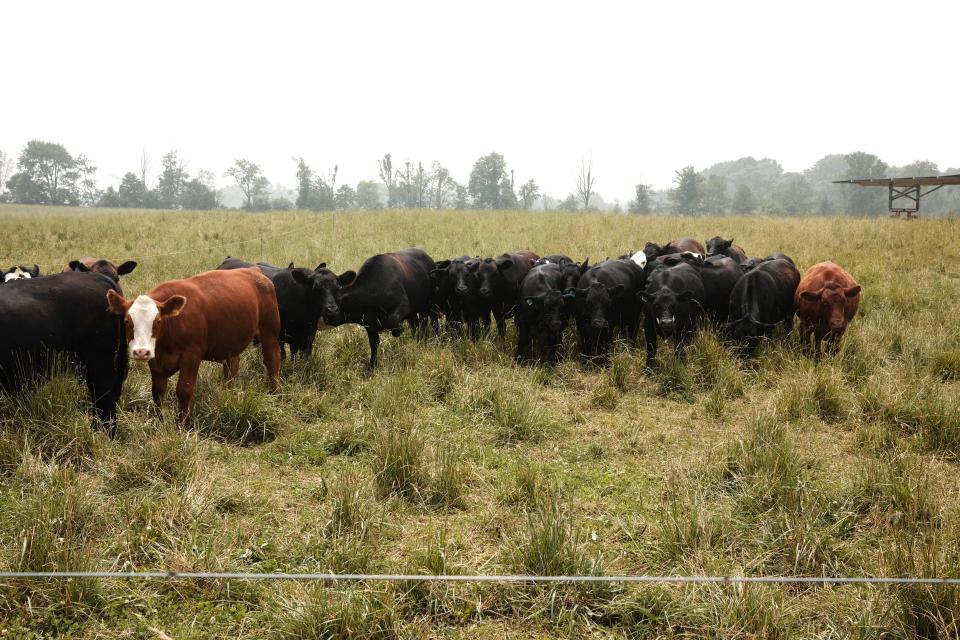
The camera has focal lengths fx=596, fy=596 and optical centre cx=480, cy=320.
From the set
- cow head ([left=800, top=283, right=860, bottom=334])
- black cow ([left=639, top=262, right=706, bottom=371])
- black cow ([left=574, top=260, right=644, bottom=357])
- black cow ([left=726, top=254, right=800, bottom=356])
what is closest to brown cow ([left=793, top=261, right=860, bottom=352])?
cow head ([left=800, top=283, right=860, bottom=334])

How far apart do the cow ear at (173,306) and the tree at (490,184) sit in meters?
97.1

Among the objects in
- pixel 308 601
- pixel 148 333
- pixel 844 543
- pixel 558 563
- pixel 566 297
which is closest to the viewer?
pixel 308 601

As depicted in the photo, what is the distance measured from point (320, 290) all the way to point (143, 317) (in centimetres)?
294

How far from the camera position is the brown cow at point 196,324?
5.36m

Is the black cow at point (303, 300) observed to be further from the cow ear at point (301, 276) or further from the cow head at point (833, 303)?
the cow head at point (833, 303)

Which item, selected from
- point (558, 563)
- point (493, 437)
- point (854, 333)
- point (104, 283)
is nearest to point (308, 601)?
point (558, 563)

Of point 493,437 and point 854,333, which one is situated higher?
point 854,333

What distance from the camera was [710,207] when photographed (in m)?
106

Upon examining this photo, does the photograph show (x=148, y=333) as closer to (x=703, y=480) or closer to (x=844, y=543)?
(x=703, y=480)

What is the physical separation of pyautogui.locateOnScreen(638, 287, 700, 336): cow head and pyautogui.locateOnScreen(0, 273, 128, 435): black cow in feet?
21.4

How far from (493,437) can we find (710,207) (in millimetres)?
109881

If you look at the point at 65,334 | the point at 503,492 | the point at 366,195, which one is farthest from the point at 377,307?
the point at 366,195

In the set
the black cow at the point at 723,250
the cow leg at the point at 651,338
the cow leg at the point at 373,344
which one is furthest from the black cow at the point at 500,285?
the black cow at the point at 723,250

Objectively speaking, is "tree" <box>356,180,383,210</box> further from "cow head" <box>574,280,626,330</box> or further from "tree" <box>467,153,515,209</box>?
"cow head" <box>574,280,626,330</box>
